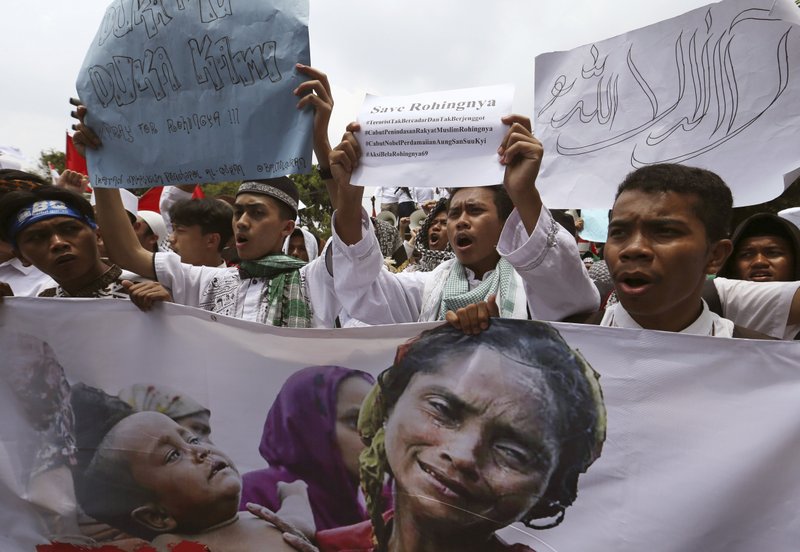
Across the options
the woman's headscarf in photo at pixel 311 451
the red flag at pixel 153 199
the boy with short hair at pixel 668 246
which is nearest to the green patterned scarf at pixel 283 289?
the woman's headscarf in photo at pixel 311 451

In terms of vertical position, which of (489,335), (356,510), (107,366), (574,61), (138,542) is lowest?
(138,542)

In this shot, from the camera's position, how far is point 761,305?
7.02 ft

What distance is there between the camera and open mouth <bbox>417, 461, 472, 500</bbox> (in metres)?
1.86

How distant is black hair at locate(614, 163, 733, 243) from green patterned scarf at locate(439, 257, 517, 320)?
58 cm

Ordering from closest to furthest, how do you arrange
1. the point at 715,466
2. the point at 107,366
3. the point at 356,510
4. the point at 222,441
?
the point at 715,466, the point at 356,510, the point at 222,441, the point at 107,366

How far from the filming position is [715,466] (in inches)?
65.5

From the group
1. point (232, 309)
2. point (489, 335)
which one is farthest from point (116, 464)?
point (489, 335)

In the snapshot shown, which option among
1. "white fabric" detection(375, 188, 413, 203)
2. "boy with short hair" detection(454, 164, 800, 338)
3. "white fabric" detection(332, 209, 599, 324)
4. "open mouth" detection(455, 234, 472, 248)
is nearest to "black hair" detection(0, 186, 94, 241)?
"white fabric" detection(332, 209, 599, 324)

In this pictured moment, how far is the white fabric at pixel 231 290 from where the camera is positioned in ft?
9.36

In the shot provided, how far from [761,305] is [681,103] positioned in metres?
0.76

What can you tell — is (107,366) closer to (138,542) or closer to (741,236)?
(138,542)

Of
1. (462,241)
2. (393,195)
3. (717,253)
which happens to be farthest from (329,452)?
(393,195)

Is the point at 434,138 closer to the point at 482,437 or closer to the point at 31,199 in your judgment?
the point at 482,437

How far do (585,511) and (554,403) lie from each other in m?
0.27
